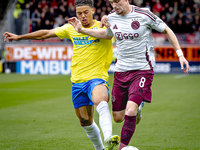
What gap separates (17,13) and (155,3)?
893 centimetres

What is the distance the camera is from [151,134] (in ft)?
17.7

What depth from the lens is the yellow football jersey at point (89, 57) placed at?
429 centimetres

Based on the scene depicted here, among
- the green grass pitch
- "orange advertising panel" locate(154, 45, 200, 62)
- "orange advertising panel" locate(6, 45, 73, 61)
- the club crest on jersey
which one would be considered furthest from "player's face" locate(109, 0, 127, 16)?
"orange advertising panel" locate(6, 45, 73, 61)

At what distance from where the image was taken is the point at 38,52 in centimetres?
1931

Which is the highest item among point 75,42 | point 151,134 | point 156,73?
point 75,42

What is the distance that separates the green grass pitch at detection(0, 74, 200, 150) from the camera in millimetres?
4793

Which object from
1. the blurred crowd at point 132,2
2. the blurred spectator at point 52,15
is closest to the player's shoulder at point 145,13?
the blurred crowd at point 132,2

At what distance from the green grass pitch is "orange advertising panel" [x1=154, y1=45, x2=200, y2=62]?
27.0 ft

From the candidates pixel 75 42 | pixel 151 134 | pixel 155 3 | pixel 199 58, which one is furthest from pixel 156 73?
pixel 75 42

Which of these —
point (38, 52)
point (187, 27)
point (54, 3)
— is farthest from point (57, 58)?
point (187, 27)

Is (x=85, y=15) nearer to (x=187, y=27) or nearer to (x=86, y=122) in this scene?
(x=86, y=122)

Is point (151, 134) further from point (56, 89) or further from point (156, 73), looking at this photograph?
point (156, 73)

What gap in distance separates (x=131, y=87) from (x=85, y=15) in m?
1.13

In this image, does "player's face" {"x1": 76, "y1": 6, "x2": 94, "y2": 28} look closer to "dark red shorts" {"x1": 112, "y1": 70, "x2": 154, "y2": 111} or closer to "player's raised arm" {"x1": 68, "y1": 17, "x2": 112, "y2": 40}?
"player's raised arm" {"x1": 68, "y1": 17, "x2": 112, "y2": 40}
